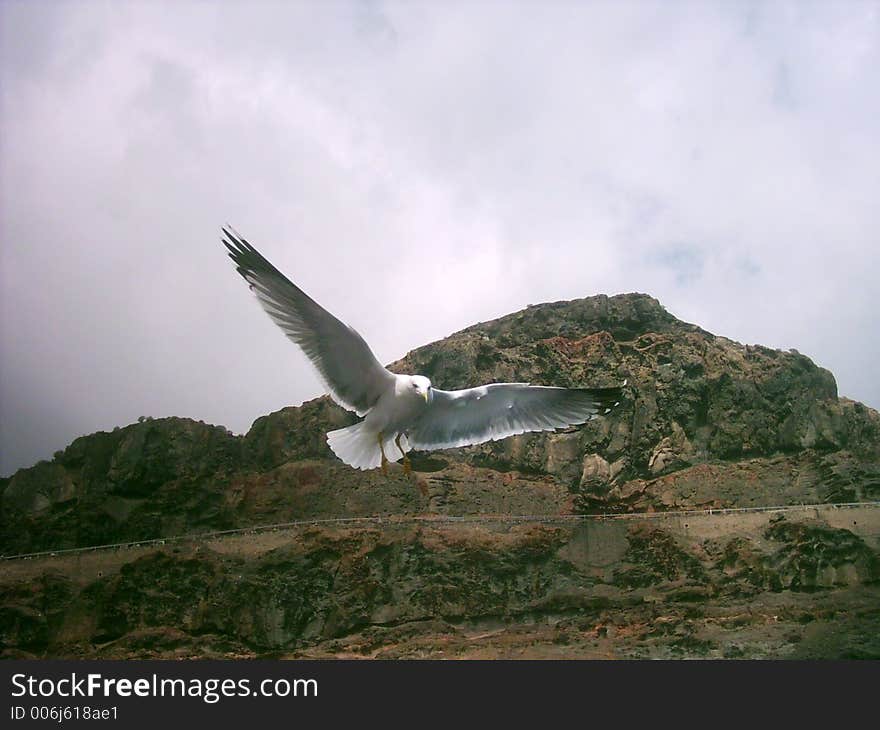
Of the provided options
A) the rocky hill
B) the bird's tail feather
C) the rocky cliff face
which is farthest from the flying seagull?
the rocky cliff face

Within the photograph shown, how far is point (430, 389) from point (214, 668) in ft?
9.14

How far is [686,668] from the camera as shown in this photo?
7590 mm

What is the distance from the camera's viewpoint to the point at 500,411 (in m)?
7.45

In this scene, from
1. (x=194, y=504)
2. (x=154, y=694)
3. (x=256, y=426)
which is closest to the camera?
(x=154, y=694)

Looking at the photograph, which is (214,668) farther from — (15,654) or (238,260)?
(15,654)

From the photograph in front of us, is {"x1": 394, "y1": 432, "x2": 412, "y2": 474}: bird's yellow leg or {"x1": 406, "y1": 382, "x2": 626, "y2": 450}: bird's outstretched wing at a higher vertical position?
{"x1": 406, "y1": 382, "x2": 626, "y2": 450}: bird's outstretched wing

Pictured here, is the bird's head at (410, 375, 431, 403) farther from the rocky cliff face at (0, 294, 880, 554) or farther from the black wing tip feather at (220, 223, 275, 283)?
the rocky cliff face at (0, 294, 880, 554)

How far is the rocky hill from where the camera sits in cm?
1842

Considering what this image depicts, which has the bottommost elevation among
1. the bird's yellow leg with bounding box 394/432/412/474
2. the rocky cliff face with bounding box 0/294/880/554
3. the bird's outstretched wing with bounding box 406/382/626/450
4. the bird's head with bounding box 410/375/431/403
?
the bird's yellow leg with bounding box 394/432/412/474

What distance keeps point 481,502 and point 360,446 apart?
16205mm

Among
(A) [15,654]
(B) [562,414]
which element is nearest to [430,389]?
(B) [562,414]

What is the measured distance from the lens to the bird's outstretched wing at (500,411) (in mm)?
7258

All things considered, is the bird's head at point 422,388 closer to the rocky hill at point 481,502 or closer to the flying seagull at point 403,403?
the flying seagull at point 403,403

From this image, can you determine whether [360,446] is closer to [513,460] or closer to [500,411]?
[500,411]
